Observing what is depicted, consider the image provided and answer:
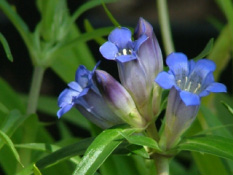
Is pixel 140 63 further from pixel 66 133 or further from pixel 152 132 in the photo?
pixel 66 133

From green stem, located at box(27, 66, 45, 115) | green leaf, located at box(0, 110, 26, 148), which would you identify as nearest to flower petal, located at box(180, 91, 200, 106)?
green leaf, located at box(0, 110, 26, 148)

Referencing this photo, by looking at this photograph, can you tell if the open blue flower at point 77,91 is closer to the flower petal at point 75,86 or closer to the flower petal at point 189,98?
the flower petal at point 75,86

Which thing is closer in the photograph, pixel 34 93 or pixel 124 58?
pixel 124 58

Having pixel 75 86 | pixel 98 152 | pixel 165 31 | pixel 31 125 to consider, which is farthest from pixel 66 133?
pixel 98 152

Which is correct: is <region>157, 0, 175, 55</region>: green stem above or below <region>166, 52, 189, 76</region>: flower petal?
below

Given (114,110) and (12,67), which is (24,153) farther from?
(12,67)

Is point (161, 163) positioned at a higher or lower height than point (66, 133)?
higher

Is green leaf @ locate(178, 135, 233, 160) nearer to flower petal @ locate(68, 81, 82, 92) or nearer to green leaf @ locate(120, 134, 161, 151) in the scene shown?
green leaf @ locate(120, 134, 161, 151)
